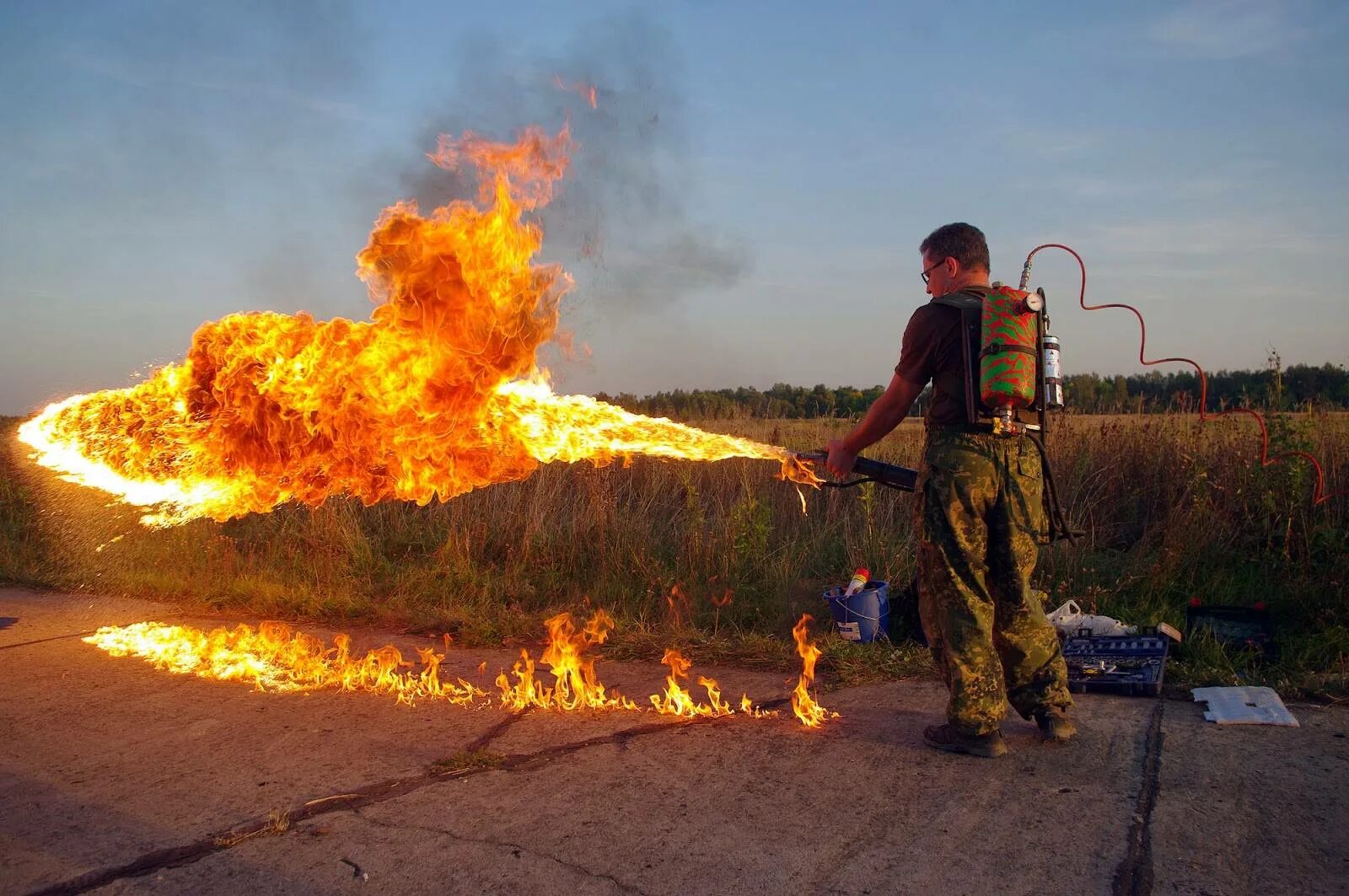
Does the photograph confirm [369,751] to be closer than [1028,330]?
No

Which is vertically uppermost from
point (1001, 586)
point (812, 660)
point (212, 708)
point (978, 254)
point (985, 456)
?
point (978, 254)

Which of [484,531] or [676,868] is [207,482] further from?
[676,868]

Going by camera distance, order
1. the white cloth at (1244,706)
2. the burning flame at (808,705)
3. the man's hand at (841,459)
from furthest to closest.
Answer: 1. the burning flame at (808,705)
2. the man's hand at (841,459)
3. the white cloth at (1244,706)

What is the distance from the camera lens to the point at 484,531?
29.0ft

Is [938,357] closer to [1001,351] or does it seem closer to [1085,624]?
[1001,351]

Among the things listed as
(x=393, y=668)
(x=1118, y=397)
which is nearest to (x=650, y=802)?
(x=393, y=668)

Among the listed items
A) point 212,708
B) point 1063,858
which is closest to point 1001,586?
point 1063,858

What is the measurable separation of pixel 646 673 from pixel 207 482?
297cm

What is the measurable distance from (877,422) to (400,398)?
2727 millimetres

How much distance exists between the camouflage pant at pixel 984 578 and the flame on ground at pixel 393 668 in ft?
2.82

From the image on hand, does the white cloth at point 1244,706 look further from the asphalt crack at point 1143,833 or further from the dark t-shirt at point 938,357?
the dark t-shirt at point 938,357

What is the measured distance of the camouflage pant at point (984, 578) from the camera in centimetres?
398

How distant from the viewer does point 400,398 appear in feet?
17.6

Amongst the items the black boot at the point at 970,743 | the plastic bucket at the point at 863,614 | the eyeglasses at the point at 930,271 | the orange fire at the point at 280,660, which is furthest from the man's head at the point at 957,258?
the orange fire at the point at 280,660
